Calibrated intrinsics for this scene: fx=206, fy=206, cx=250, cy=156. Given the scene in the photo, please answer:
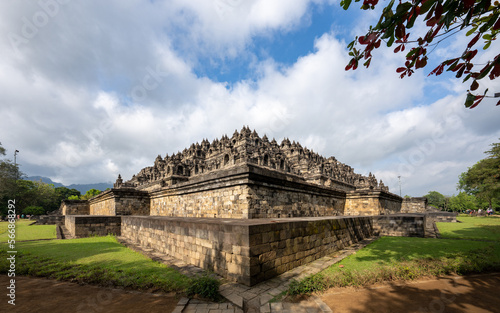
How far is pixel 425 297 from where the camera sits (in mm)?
3672

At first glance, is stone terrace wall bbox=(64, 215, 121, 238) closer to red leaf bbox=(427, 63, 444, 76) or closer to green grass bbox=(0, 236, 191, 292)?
green grass bbox=(0, 236, 191, 292)

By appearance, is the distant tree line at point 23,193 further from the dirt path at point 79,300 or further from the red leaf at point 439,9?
the red leaf at point 439,9

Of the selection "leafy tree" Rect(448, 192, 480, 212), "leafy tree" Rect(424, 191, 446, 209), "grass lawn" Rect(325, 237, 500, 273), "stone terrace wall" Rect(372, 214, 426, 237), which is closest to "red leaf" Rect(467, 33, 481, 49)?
"grass lawn" Rect(325, 237, 500, 273)

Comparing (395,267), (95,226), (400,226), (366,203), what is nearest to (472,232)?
(400,226)

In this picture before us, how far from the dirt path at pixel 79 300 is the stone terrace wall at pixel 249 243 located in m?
1.28

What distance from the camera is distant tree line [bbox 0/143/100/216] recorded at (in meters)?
28.5

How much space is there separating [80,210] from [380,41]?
33.3 metres

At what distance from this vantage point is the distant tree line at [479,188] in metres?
16.6

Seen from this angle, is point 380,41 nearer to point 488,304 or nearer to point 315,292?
point 315,292

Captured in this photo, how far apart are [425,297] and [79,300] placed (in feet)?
20.6

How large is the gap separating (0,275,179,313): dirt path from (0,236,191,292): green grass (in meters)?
0.28

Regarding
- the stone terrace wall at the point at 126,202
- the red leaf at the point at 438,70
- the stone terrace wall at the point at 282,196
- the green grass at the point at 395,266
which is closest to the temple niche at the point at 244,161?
the stone terrace wall at the point at 126,202

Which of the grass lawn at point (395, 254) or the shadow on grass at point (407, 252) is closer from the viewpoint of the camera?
the grass lawn at point (395, 254)

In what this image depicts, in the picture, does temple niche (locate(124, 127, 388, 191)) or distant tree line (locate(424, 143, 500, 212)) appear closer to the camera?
distant tree line (locate(424, 143, 500, 212))
